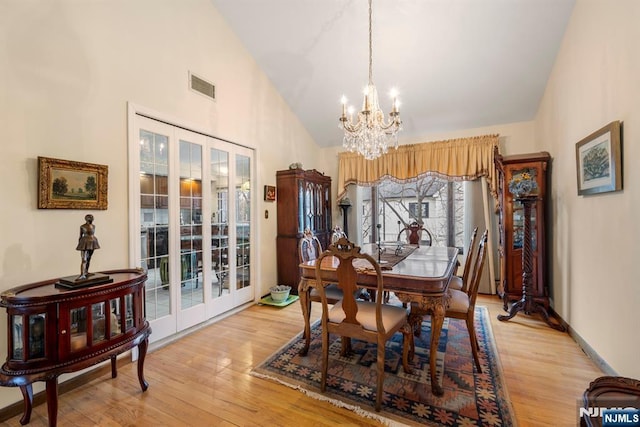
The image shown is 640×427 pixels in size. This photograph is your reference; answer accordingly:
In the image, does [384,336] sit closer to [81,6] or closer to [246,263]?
[246,263]

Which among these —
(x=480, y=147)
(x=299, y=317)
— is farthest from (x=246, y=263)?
(x=480, y=147)

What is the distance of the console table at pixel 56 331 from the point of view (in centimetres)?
151

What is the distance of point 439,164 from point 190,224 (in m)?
3.66

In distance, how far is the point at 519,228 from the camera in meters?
3.45

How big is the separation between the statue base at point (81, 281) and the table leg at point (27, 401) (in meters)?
0.55

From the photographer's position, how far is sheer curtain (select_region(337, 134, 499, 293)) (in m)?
4.07

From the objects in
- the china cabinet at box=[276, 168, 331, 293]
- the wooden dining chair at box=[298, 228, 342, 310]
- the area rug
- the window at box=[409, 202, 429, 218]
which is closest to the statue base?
the area rug

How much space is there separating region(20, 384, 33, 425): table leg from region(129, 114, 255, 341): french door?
96 cm

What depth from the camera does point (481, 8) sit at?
2.71 m

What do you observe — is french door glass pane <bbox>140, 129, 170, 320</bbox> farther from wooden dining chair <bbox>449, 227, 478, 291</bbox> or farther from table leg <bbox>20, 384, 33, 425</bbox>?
wooden dining chair <bbox>449, 227, 478, 291</bbox>

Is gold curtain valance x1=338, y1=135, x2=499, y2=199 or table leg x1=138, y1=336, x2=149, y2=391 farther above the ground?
gold curtain valance x1=338, y1=135, x2=499, y2=199

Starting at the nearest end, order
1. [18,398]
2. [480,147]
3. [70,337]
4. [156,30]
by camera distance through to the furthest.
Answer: [70,337]
[18,398]
[156,30]
[480,147]

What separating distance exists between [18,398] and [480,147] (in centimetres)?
536

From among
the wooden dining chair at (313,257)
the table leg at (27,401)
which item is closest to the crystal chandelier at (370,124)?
the wooden dining chair at (313,257)
